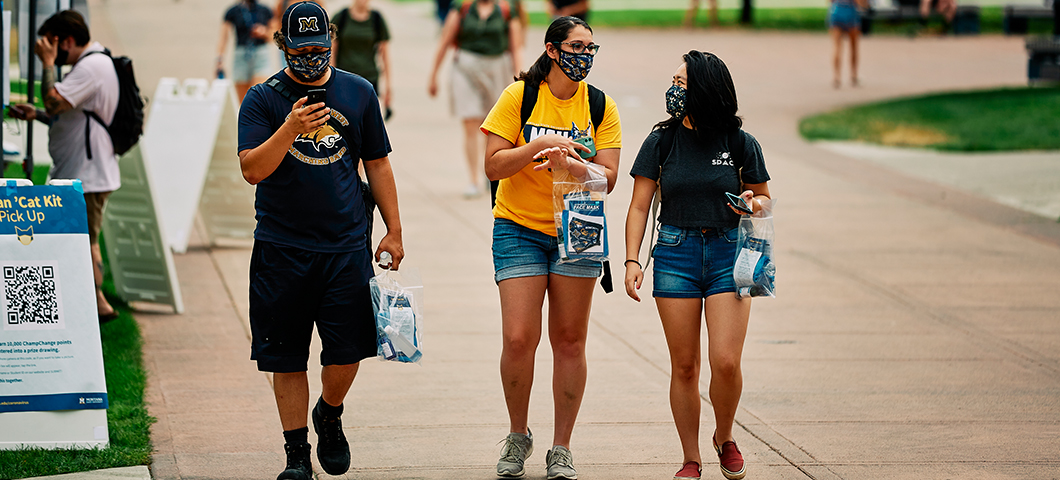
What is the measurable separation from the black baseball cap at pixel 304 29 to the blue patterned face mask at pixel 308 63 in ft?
0.14

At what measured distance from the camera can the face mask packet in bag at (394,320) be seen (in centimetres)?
470

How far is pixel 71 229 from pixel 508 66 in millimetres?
6831

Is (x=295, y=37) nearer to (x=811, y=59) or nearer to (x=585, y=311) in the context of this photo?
(x=585, y=311)

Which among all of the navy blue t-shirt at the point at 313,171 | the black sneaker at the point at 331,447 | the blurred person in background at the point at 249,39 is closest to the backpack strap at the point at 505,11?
the blurred person in background at the point at 249,39

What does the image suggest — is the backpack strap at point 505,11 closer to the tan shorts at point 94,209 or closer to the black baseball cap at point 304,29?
the tan shorts at point 94,209

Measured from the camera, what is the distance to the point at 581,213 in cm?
473

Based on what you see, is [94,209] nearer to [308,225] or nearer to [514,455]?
[308,225]

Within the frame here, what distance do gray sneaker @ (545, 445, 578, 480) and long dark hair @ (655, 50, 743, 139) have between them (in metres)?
1.46

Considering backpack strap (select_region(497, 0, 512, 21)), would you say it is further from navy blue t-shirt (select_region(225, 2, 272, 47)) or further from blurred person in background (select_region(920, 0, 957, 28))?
blurred person in background (select_region(920, 0, 957, 28))

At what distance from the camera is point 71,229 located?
17.4ft

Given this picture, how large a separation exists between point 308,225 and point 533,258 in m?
0.94

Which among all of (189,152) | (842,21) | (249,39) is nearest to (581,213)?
(189,152)

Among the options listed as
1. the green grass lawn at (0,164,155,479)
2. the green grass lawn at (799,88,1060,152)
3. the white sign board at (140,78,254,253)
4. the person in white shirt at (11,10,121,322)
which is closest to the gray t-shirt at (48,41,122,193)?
the person in white shirt at (11,10,121,322)

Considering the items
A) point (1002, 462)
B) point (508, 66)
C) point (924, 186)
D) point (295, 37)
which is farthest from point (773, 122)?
point (295, 37)
